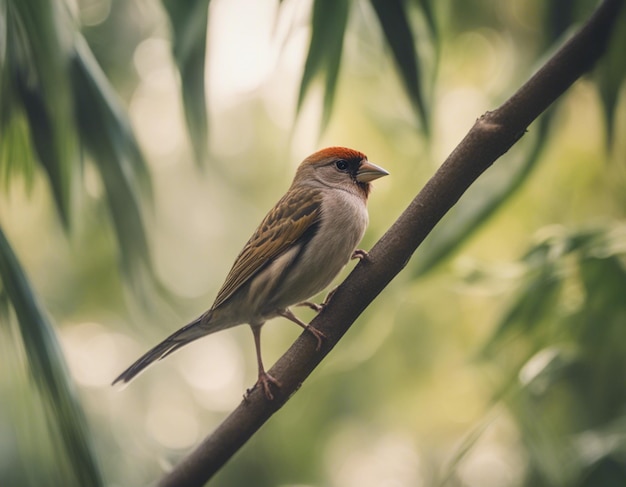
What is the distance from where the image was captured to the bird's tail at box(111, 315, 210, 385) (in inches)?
138

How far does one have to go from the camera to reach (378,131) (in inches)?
246

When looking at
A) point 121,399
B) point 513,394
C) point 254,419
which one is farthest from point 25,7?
point 121,399

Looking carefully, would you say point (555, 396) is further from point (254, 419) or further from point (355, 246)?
point (254, 419)

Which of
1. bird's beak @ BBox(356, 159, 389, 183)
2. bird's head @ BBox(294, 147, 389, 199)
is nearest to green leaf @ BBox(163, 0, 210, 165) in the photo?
bird's head @ BBox(294, 147, 389, 199)

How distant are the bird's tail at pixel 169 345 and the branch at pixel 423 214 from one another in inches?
31.0

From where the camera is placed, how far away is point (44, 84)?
2.80m

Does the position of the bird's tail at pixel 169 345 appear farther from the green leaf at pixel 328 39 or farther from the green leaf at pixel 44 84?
the green leaf at pixel 328 39

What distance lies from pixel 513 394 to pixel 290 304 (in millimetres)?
1073

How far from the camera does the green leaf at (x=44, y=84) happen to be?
2727 millimetres

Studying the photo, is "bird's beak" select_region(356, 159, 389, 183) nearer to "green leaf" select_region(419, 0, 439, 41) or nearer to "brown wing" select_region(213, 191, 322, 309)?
"brown wing" select_region(213, 191, 322, 309)

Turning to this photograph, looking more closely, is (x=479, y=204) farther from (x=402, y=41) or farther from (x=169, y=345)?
(x=169, y=345)

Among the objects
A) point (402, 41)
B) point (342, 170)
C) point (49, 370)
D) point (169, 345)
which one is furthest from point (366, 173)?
point (49, 370)

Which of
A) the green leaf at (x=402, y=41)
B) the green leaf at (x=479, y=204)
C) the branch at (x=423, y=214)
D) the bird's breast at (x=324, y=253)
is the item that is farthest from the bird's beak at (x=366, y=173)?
the branch at (x=423, y=214)

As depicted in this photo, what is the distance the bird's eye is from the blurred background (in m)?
0.28
